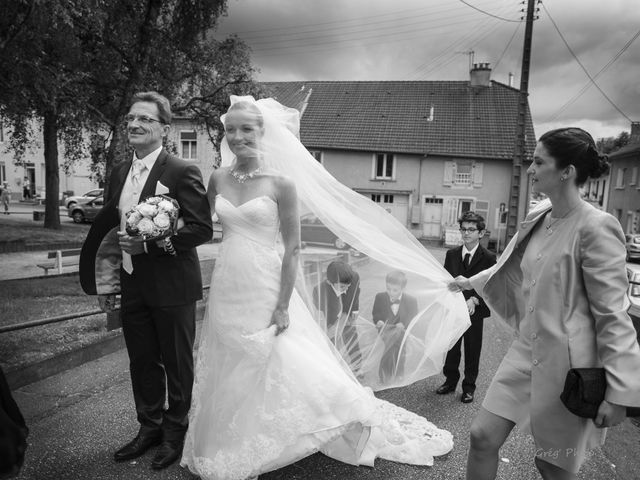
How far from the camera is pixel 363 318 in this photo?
156 inches

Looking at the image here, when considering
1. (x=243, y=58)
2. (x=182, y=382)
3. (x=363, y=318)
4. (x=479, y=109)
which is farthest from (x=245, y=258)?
(x=479, y=109)

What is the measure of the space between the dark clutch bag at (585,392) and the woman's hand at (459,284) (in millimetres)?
1456

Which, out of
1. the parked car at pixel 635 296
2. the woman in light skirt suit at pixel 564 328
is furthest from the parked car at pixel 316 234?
the parked car at pixel 635 296

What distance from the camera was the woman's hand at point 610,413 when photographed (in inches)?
79.0

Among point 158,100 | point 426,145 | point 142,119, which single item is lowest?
point 142,119

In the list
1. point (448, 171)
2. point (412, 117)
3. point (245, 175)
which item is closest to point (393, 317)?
point (245, 175)

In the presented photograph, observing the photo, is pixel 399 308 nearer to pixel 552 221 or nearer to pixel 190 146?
pixel 552 221

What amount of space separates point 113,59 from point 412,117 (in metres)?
24.9

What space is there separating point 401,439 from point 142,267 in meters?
2.22

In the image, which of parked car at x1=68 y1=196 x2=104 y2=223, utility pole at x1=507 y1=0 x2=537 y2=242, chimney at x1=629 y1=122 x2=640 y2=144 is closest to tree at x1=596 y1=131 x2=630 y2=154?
chimney at x1=629 y1=122 x2=640 y2=144

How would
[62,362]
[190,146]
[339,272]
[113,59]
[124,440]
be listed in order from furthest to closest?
[190,146]
[113,59]
[62,362]
[339,272]
[124,440]

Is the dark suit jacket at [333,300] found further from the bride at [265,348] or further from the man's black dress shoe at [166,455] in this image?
the man's black dress shoe at [166,455]

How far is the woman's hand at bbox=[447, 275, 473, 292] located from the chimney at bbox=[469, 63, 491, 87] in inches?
1288

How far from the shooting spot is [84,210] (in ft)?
89.1
